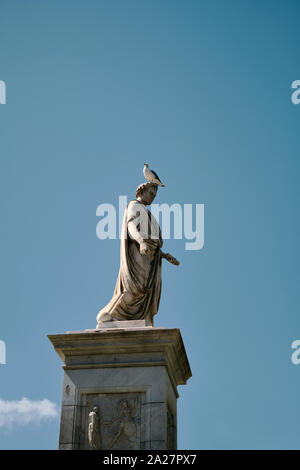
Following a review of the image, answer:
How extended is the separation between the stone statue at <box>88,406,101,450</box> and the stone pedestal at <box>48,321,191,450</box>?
2 centimetres

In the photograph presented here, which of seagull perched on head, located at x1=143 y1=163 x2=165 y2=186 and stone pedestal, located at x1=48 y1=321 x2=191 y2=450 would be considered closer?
stone pedestal, located at x1=48 y1=321 x2=191 y2=450

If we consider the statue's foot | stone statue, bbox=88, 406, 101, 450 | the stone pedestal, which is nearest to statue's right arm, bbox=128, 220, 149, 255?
the statue's foot

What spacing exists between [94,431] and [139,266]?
337cm

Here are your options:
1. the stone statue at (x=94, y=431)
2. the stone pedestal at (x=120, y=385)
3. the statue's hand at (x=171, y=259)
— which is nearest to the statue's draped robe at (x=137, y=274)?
the statue's hand at (x=171, y=259)

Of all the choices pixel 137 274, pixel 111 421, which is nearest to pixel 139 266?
pixel 137 274

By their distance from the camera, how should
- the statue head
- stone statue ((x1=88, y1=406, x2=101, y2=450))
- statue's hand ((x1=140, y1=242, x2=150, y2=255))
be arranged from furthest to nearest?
the statue head
statue's hand ((x1=140, y1=242, x2=150, y2=255))
stone statue ((x1=88, y1=406, x2=101, y2=450))

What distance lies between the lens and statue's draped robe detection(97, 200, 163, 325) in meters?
14.4

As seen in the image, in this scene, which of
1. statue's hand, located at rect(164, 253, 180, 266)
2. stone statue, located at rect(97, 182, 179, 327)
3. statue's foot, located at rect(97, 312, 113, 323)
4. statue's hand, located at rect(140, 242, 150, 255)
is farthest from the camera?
statue's hand, located at rect(164, 253, 180, 266)

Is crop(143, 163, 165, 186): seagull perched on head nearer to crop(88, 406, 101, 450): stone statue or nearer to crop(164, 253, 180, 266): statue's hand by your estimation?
crop(164, 253, 180, 266): statue's hand

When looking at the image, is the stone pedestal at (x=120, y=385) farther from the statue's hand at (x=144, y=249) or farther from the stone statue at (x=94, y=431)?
the statue's hand at (x=144, y=249)
